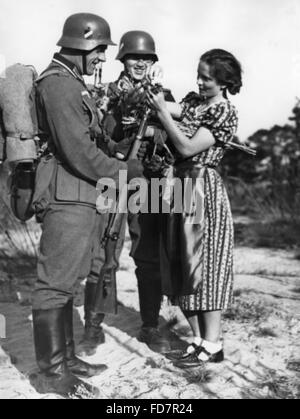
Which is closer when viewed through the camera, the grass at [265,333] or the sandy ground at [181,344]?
the sandy ground at [181,344]

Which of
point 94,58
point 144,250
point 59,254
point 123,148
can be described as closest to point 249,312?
point 144,250

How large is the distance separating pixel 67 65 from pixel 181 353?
197 cm

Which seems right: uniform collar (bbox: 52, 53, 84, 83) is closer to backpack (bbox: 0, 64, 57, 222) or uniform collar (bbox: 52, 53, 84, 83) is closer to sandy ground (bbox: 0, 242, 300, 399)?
backpack (bbox: 0, 64, 57, 222)

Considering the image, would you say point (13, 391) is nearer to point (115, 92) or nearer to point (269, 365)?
point (269, 365)

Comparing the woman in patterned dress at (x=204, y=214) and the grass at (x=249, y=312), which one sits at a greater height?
the woman in patterned dress at (x=204, y=214)

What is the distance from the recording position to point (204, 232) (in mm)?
3727

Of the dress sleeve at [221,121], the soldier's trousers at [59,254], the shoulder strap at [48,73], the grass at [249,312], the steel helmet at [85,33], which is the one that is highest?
the steel helmet at [85,33]

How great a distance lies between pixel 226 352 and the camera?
4.09 metres

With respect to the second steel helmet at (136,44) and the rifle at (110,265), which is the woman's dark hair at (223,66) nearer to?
the rifle at (110,265)

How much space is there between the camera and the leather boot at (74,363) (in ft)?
12.1

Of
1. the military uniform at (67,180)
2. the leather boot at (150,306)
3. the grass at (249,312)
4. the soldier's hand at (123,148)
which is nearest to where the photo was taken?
the military uniform at (67,180)

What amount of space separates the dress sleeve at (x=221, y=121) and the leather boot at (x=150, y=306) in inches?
42.6

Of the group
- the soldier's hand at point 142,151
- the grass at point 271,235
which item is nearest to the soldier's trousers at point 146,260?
the soldier's hand at point 142,151

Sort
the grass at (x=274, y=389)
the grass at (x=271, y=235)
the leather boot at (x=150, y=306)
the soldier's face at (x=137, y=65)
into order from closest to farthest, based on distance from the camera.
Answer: the grass at (x=274, y=389) < the leather boot at (x=150, y=306) < the soldier's face at (x=137, y=65) < the grass at (x=271, y=235)
